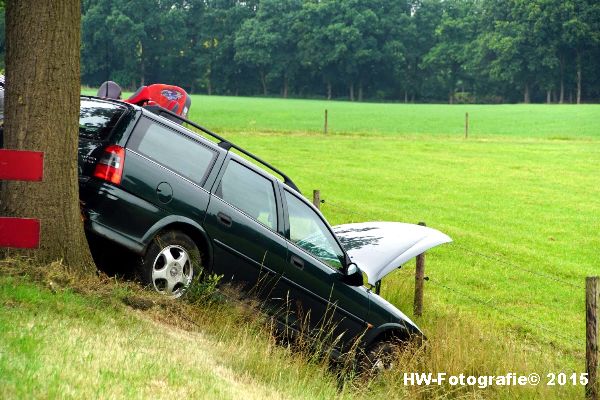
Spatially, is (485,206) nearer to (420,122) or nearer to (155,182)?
(155,182)

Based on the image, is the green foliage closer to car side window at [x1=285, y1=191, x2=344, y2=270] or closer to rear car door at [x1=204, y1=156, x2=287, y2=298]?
car side window at [x1=285, y1=191, x2=344, y2=270]

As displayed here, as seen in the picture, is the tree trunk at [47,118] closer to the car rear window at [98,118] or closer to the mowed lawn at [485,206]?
the car rear window at [98,118]

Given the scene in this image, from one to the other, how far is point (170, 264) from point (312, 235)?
141 cm

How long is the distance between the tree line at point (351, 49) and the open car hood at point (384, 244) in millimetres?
107005

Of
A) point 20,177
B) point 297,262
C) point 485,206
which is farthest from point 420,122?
point 20,177

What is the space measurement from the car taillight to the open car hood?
2.44m

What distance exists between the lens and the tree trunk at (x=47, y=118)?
8.03 meters

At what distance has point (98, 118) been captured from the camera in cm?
858

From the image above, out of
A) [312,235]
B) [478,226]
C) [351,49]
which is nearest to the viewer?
→ [312,235]

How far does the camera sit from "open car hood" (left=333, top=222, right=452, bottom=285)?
30.3 ft

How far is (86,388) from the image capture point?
209 inches

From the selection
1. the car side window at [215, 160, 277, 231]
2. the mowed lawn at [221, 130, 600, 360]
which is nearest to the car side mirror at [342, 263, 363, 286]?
the car side window at [215, 160, 277, 231]

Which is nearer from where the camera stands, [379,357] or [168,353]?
[168,353]

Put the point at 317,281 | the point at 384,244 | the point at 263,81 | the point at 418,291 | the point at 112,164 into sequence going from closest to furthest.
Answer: the point at 112,164 → the point at 317,281 → the point at 384,244 → the point at 418,291 → the point at 263,81
